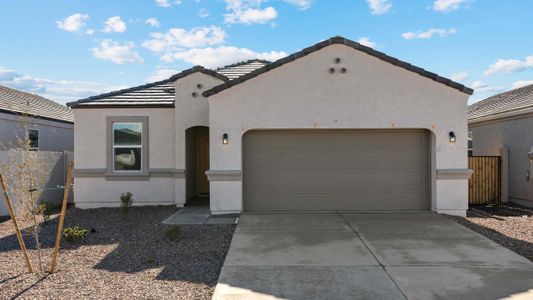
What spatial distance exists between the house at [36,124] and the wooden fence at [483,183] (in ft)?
51.4

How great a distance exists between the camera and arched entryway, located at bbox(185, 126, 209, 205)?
1305 cm

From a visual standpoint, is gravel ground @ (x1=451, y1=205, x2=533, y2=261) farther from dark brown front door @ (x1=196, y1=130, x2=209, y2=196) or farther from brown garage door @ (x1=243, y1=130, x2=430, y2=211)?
dark brown front door @ (x1=196, y1=130, x2=209, y2=196)

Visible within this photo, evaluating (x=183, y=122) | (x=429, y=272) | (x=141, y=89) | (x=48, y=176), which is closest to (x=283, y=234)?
(x=429, y=272)

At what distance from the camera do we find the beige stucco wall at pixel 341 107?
10469 millimetres

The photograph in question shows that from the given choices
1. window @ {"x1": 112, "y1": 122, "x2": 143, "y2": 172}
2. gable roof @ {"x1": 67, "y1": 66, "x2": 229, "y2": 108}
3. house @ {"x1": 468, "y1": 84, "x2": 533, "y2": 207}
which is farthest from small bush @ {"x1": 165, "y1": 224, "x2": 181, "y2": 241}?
house @ {"x1": 468, "y1": 84, "x2": 533, "y2": 207}

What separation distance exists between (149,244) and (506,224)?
335 inches

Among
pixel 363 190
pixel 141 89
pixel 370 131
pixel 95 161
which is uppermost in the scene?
pixel 141 89

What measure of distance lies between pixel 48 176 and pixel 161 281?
963 cm

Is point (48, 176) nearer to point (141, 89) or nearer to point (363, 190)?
point (141, 89)

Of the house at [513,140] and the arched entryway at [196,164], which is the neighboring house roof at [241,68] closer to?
the arched entryway at [196,164]

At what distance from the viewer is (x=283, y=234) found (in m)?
8.41

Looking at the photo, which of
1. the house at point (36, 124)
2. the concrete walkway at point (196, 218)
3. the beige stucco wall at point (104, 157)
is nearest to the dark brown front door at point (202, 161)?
the beige stucco wall at point (104, 157)

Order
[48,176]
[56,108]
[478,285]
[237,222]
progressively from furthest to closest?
[56,108]
[48,176]
[237,222]
[478,285]

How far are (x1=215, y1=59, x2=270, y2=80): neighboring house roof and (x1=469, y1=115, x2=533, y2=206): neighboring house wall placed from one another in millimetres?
9349
